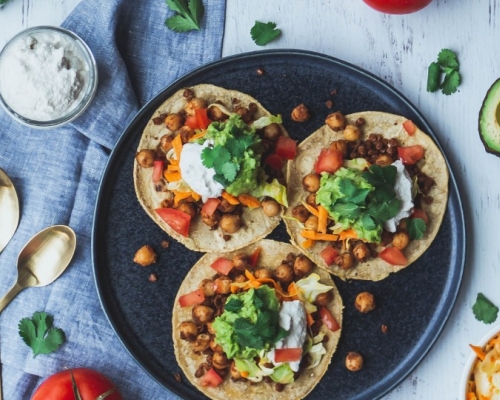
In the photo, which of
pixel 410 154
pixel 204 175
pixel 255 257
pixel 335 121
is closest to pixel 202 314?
pixel 255 257

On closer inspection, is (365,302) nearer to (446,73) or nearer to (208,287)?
(208,287)

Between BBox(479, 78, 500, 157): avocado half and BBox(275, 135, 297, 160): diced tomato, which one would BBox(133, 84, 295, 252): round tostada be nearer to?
BBox(275, 135, 297, 160): diced tomato

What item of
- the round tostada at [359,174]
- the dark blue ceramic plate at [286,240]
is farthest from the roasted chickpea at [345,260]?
the dark blue ceramic plate at [286,240]

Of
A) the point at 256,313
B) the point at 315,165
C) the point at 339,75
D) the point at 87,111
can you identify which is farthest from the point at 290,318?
the point at 87,111

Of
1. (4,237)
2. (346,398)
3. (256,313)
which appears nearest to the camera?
(256,313)

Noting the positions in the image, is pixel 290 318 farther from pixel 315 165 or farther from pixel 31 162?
pixel 31 162
